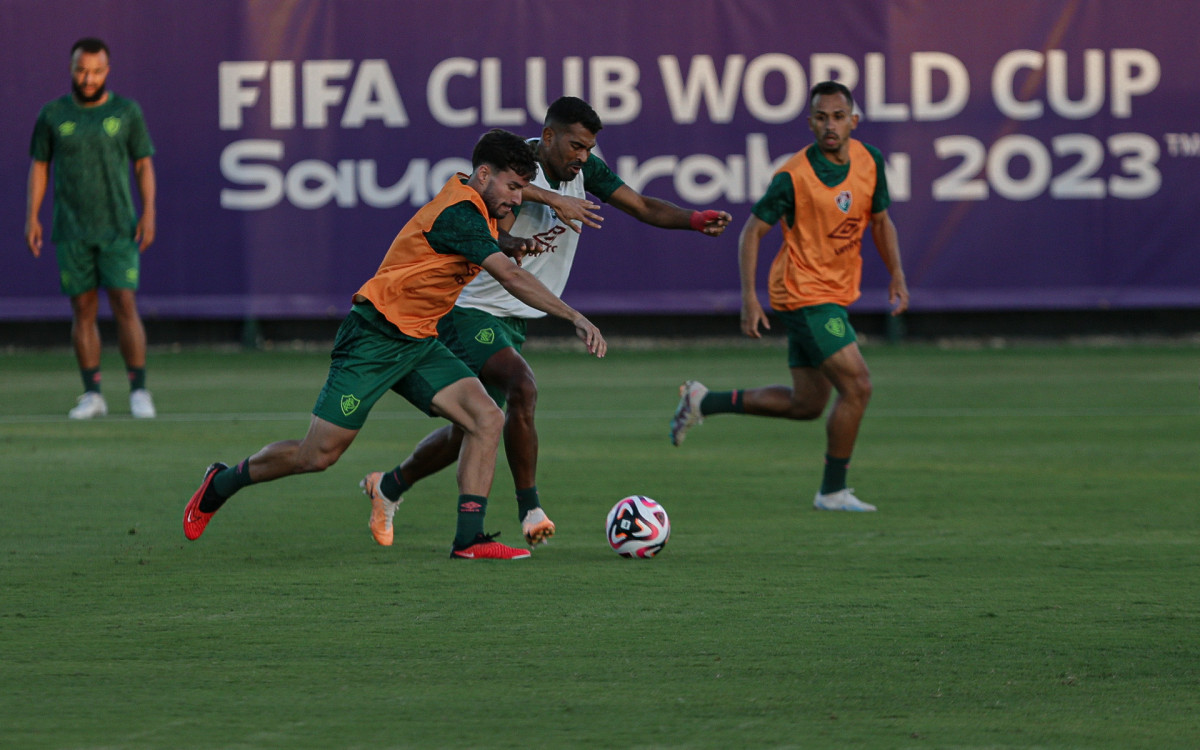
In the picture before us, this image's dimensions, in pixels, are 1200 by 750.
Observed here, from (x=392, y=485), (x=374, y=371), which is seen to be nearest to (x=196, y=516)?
(x=392, y=485)

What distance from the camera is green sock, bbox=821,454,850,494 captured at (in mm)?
7883

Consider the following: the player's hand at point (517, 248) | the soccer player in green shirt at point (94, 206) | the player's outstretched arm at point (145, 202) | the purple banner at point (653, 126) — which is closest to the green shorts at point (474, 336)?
the player's hand at point (517, 248)

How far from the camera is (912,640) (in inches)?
190

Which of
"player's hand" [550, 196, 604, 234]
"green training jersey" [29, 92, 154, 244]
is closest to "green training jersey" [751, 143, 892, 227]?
"player's hand" [550, 196, 604, 234]

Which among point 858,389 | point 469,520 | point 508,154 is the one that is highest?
point 508,154

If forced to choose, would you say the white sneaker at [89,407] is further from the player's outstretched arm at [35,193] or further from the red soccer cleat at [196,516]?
the red soccer cleat at [196,516]

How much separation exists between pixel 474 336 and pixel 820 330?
76.4 inches

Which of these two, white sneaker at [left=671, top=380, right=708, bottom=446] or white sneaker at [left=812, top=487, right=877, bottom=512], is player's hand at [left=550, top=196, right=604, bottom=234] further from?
white sneaker at [left=671, top=380, right=708, bottom=446]

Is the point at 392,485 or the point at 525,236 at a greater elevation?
the point at 525,236

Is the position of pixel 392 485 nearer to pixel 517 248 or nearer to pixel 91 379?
pixel 517 248

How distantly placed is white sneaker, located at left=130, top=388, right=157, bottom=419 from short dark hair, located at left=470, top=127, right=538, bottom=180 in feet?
21.4

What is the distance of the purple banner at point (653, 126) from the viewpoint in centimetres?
1777

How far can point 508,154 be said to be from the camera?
627 cm

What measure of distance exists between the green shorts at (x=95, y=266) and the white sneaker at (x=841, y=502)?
20.0ft
